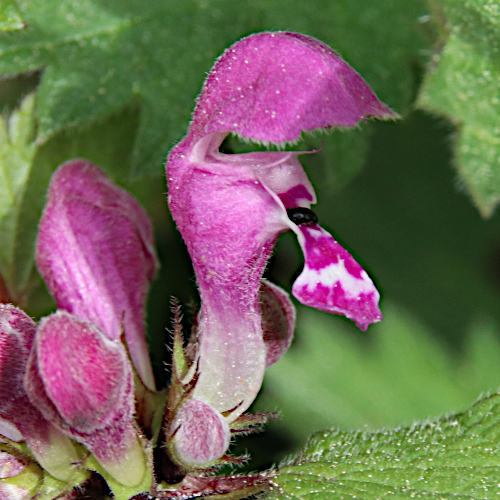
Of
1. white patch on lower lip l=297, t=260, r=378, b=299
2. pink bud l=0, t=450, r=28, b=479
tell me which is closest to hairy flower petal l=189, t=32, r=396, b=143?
white patch on lower lip l=297, t=260, r=378, b=299

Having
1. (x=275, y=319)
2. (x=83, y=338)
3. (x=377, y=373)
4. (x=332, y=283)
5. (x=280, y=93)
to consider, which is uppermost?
(x=280, y=93)

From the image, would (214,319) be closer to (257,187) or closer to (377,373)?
(257,187)

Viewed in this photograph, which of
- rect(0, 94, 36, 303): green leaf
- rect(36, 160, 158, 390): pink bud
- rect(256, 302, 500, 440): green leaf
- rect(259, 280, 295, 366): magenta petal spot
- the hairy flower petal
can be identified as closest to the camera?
the hairy flower petal

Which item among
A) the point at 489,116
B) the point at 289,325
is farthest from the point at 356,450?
the point at 489,116

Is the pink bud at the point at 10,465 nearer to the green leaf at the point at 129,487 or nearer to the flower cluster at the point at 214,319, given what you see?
the flower cluster at the point at 214,319

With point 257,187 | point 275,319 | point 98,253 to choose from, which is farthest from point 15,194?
point 257,187

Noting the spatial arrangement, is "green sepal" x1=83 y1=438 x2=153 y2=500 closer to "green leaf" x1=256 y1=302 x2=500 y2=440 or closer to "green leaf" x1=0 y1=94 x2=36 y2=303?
"green leaf" x1=0 y1=94 x2=36 y2=303

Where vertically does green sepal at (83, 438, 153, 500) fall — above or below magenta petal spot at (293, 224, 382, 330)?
below

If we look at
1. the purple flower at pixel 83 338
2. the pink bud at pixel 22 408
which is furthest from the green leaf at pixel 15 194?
the pink bud at pixel 22 408
